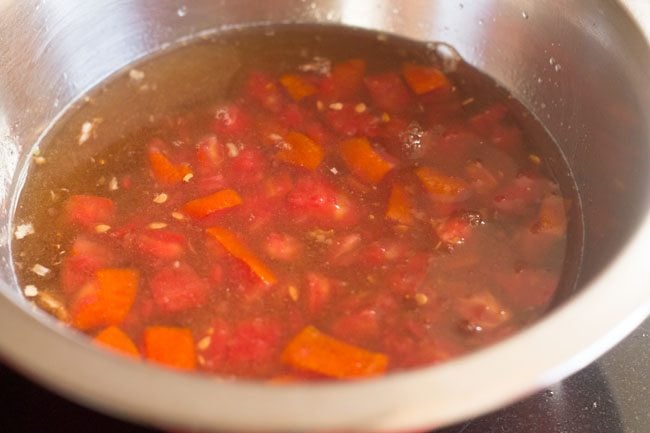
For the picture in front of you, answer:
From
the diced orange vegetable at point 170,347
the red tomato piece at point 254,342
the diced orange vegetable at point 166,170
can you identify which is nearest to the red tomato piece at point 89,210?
the diced orange vegetable at point 166,170

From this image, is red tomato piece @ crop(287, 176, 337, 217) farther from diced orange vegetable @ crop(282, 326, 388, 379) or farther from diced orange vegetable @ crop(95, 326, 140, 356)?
diced orange vegetable @ crop(95, 326, 140, 356)

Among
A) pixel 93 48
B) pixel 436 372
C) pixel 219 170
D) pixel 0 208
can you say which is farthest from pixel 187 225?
pixel 436 372

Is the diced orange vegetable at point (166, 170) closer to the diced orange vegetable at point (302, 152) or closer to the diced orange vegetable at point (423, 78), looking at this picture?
the diced orange vegetable at point (302, 152)

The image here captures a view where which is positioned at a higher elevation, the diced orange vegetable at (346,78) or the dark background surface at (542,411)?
the diced orange vegetable at (346,78)

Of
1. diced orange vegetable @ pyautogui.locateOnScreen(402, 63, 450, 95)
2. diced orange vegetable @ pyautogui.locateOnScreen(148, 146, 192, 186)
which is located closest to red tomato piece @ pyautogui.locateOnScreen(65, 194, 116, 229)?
diced orange vegetable @ pyautogui.locateOnScreen(148, 146, 192, 186)

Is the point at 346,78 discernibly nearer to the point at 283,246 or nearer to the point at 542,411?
the point at 283,246
